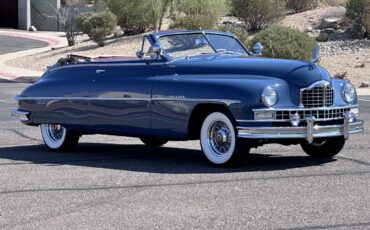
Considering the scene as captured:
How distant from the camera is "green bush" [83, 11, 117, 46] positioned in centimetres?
3968

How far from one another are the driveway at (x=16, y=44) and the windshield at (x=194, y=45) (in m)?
33.1

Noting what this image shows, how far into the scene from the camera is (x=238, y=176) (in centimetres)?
1035

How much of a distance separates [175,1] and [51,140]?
28.0 m

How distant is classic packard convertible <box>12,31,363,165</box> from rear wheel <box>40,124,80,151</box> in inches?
0.7

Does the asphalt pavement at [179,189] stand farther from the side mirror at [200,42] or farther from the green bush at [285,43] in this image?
the green bush at [285,43]

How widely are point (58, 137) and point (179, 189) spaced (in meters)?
4.12

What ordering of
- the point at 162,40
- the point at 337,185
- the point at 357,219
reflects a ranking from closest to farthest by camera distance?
1. the point at 357,219
2. the point at 337,185
3. the point at 162,40

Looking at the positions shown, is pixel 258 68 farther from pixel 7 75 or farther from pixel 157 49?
pixel 7 75

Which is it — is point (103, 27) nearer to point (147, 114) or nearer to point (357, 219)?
point (147, 114)

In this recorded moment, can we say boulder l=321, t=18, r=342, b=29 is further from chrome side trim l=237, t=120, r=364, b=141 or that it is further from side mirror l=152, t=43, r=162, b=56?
chrome side trim l=237, t=120, r=364, b=141

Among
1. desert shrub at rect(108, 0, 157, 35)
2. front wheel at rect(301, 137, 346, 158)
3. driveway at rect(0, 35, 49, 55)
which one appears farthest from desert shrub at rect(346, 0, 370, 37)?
front wheel at rect(301, 137, 346, 158)

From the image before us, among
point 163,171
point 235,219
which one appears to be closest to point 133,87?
point 163,171

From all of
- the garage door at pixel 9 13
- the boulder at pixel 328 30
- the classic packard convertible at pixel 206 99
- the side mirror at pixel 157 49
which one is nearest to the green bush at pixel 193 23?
the boulder at pixel 328 30

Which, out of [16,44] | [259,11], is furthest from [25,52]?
[259,11]
